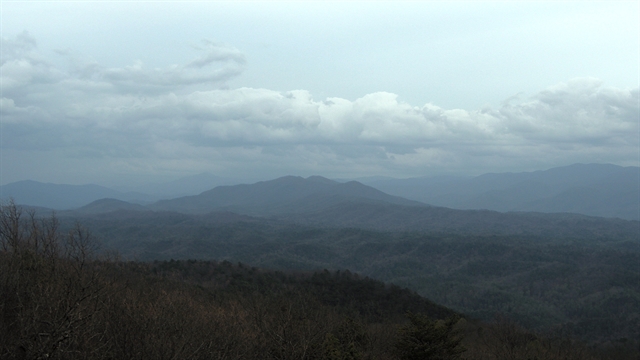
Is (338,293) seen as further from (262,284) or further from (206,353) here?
(206,353)

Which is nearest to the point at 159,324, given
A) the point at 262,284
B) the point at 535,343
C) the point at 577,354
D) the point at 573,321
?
the point at 535,343

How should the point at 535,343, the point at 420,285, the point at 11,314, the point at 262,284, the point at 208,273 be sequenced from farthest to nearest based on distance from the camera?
1. the point at 420,285
2. the point at 208,273
3. the point at 262,284
4. the point at 535,343
5. the point at 11,314

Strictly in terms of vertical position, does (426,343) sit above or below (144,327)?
below

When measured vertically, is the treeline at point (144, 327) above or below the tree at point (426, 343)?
above

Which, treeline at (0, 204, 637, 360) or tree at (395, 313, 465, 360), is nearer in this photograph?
treeline at (0, 204, 637, 360)

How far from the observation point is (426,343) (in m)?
31.1

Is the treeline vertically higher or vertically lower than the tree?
higher

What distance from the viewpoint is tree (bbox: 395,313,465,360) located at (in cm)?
3120

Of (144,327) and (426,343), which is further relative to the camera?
(426,343)

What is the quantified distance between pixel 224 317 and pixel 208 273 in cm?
6416

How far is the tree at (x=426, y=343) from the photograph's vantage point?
1228 inches

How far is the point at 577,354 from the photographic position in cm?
4562

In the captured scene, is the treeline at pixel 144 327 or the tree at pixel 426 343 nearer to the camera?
the treeline at pixel 144 327

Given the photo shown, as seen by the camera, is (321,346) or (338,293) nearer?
(321,346)
